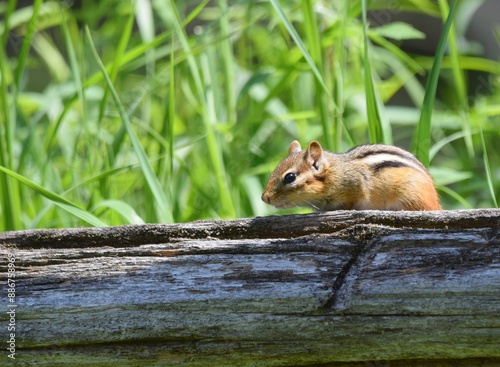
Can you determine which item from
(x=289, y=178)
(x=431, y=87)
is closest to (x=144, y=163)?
(x=289, y=178)

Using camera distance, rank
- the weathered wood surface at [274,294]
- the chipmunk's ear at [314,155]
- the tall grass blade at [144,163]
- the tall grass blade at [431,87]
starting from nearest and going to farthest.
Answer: the weathered wood surface at [274,294] < the tall grass blade at [431,87] < the tall grass blade at [144,163] < the chipmunk's ear at [314,155]

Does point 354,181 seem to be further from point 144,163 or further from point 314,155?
point 144,163

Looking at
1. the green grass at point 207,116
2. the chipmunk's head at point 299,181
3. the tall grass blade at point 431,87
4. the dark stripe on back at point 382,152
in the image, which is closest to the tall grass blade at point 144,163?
→ the green grass at point 207,116

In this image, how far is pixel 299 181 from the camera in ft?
10.1

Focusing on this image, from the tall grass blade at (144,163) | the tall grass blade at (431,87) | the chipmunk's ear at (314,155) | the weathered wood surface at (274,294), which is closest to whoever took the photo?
the weathered wood surface at (274,294)

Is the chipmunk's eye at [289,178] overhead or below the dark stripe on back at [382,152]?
below

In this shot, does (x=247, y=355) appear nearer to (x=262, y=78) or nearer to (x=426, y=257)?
(x=426, y=257)

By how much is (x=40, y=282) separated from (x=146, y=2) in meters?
3.17

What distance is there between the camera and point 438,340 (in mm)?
2037

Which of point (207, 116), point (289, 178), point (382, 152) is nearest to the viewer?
point (382, 152)

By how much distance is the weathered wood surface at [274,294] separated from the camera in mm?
2043

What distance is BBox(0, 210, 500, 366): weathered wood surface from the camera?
2.04 metres

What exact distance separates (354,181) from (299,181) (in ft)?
0.72

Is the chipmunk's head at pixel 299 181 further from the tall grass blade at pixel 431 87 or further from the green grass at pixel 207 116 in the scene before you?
the tall grass blade at pixel 431 87
